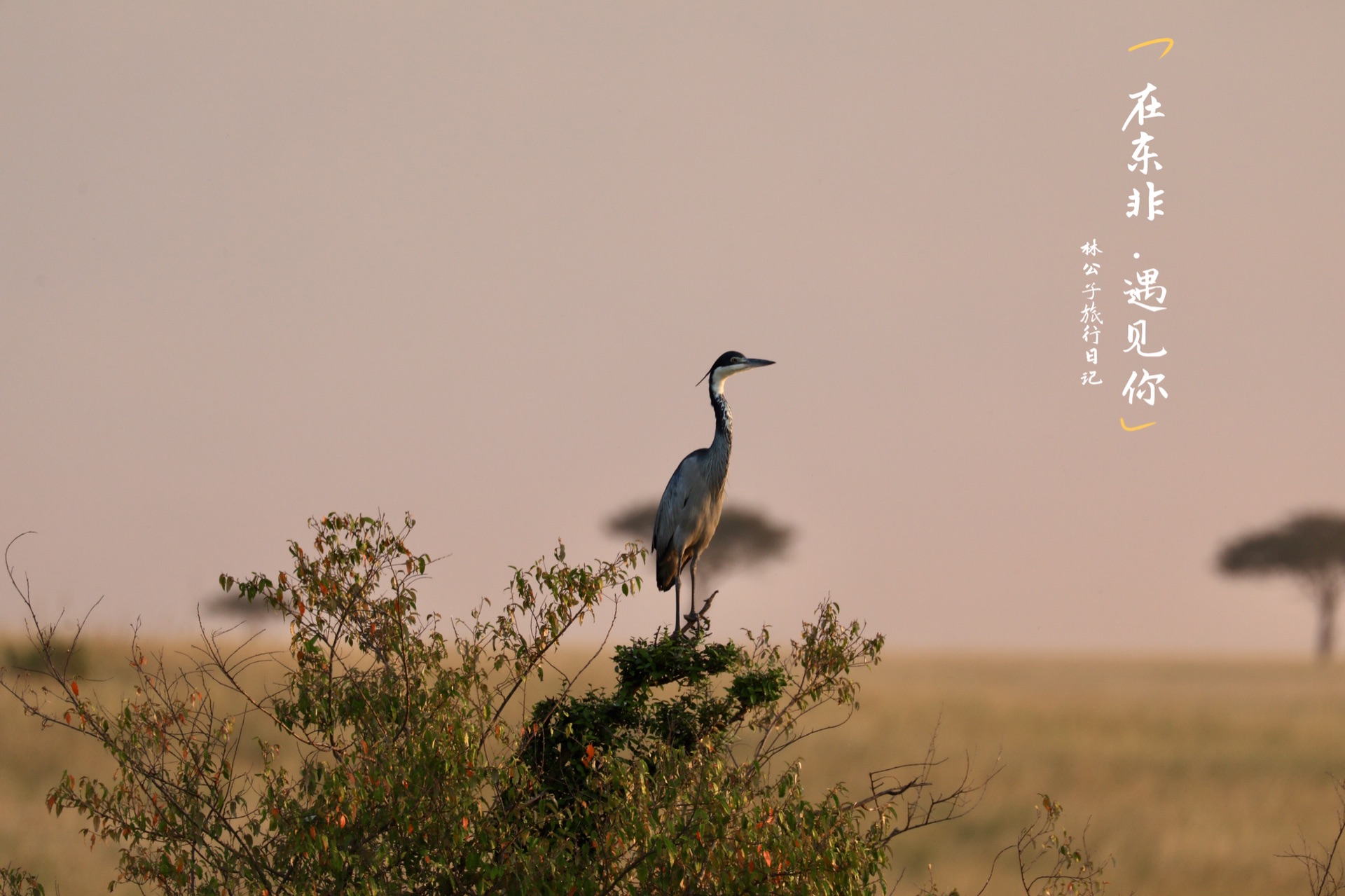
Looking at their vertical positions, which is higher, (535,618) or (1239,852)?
(535,618)

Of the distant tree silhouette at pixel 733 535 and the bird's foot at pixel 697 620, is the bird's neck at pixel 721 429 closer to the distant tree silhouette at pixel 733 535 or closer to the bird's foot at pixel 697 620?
the bird's foot at pixel 697 620

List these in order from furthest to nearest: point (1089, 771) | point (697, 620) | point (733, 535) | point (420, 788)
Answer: point (733, 535)
point (1089, 771)
point (697, 620)
point (420, 788)

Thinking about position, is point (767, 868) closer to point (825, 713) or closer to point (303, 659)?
point (303, 659)

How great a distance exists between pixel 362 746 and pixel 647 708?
2.99 meters

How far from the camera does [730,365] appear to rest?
12969 mm

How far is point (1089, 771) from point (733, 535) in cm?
2479

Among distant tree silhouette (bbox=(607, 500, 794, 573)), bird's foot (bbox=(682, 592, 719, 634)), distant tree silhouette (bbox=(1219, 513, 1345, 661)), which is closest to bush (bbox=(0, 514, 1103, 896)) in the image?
bird's foot (bbox=(682, 592, 719, 634))

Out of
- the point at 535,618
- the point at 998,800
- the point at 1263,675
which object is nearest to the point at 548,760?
the point at 535,618

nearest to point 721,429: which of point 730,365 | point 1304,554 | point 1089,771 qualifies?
point 730,365

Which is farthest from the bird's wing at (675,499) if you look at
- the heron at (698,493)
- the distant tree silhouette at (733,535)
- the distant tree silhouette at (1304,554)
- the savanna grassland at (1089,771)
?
the distant tree silhouette at (1304,554)

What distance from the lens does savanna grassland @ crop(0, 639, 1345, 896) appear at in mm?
18516

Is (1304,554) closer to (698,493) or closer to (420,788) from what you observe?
(698,493)

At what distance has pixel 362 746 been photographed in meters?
7.76

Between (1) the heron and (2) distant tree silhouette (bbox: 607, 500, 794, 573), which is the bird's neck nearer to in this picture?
(1) the heron
